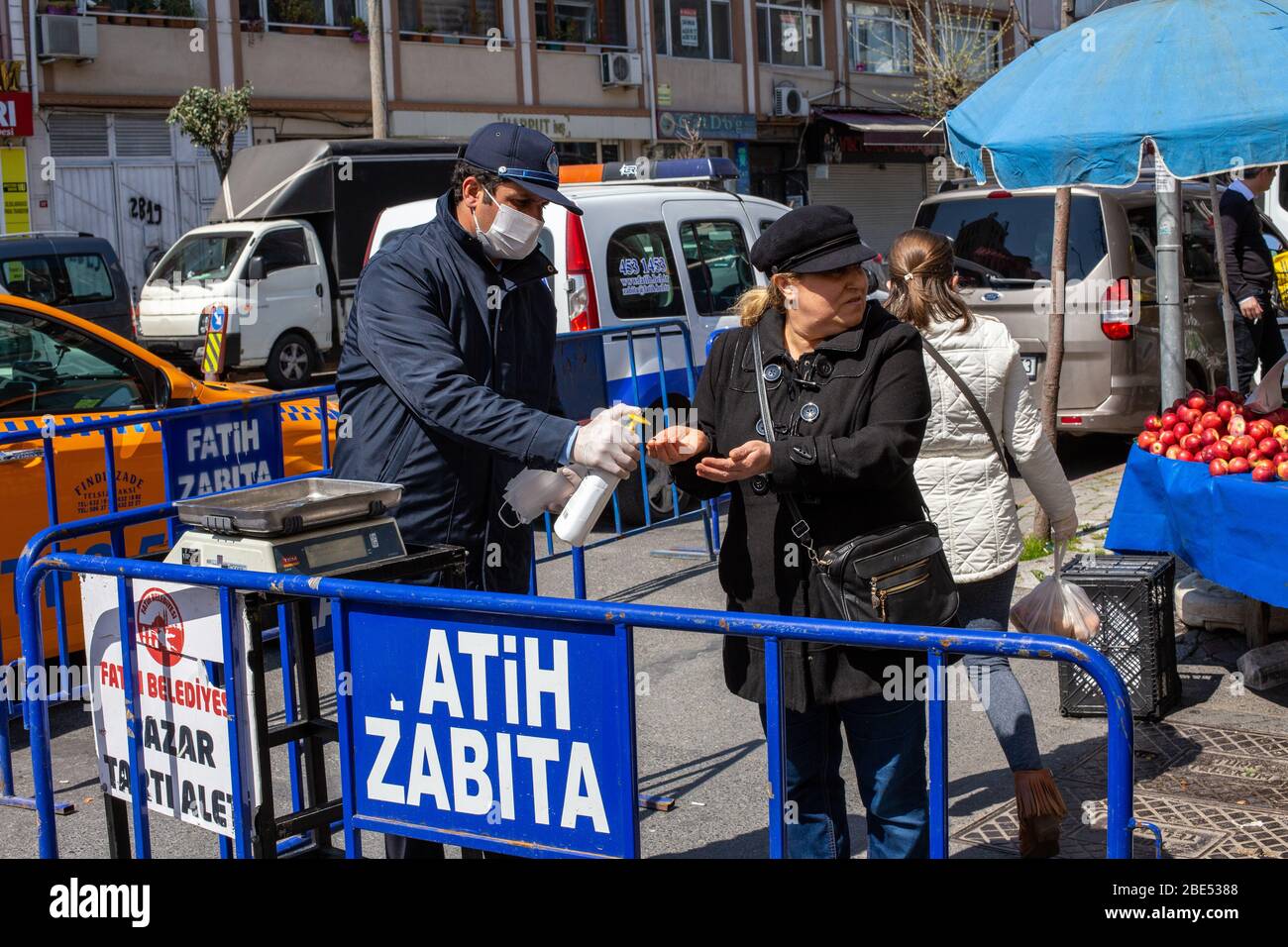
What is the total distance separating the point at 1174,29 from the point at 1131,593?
87.6 inches

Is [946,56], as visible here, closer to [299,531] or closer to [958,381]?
[958,381]

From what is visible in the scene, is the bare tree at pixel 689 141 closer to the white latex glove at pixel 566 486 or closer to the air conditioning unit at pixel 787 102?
the air conditioning unit at pixel 787 102

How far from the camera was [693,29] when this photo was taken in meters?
33.6

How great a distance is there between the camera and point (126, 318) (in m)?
16.2

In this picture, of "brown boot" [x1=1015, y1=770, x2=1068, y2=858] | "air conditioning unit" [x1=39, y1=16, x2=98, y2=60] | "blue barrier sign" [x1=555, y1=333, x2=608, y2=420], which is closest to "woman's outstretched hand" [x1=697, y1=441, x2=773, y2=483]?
"brown boot" [x1=1015, y1=770, x2=1068, y2=858]

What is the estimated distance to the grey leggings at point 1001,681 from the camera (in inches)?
173

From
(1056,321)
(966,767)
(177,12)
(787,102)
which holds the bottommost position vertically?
(966,767)

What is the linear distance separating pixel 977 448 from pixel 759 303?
1204 mm

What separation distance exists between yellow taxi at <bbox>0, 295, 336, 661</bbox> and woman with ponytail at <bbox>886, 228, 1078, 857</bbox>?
2998 millimetres

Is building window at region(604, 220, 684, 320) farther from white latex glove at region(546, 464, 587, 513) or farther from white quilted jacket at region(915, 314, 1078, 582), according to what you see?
white latex glove at region(546, 464, 587, 513)

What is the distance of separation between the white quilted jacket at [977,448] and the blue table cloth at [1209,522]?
4.15 feet

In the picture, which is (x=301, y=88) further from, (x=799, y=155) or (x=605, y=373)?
(x=605, y=373)

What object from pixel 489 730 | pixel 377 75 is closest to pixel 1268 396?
pixel 489 730
